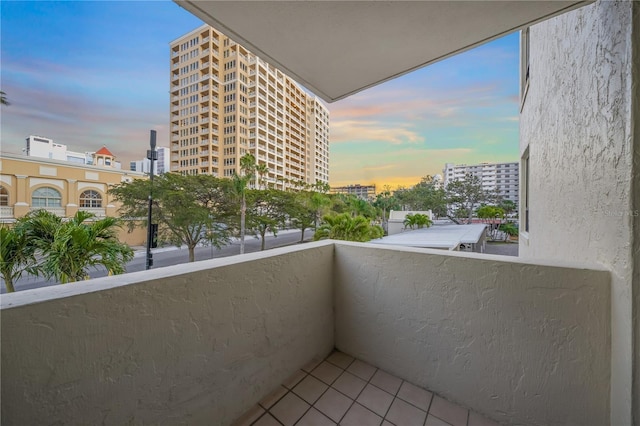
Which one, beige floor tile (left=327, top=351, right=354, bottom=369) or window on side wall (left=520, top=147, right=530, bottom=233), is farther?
window on side wall (left=520, top=147, right=530, bottom=233)

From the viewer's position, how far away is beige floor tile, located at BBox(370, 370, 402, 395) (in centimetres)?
158

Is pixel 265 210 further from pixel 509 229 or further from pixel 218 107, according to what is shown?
pixel 509 229

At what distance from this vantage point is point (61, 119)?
449 inches

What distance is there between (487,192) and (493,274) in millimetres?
27439

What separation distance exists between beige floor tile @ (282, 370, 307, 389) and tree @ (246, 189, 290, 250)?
1333cm

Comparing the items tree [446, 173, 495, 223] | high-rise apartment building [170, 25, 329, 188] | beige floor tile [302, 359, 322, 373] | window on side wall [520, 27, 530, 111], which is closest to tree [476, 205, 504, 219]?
tree [446, 173, 495, 223]

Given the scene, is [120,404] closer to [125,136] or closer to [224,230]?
[224,230]

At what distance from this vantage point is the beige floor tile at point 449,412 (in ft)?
4.41

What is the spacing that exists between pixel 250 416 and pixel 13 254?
184 inches

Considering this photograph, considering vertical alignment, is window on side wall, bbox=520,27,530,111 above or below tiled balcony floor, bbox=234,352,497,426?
above

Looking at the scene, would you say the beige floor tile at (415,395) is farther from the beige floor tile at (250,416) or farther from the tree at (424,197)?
the tree at (424,197)

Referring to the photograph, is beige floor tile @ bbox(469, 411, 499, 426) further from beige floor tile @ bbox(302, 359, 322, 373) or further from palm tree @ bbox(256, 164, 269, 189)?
palm tree @ bbox(256, 164, 269, 189)

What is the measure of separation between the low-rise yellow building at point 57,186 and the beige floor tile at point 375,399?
9.03m

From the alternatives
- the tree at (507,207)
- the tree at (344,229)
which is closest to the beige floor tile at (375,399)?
the tree at (344,229)
